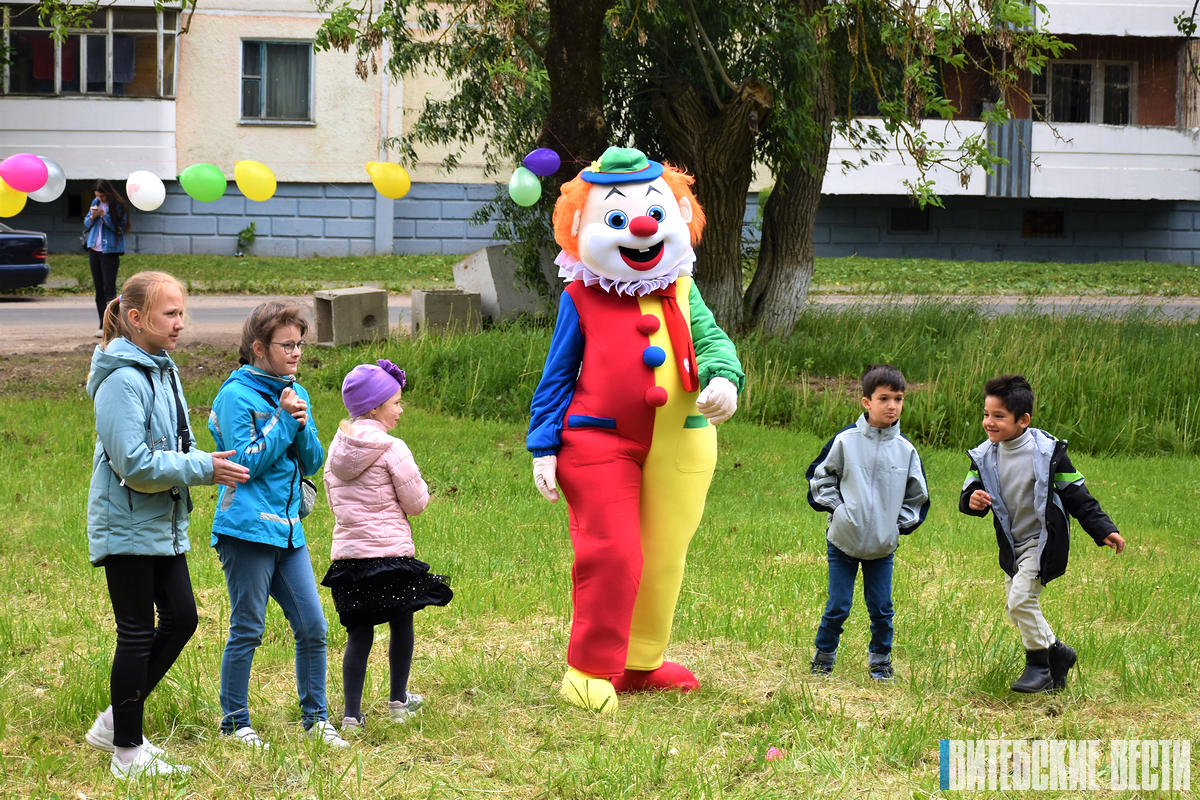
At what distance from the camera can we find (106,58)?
25047 mm

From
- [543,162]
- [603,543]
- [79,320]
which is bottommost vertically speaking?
[603,543]

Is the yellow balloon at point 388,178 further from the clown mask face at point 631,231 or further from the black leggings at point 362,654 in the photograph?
the black leggings at point 362,654

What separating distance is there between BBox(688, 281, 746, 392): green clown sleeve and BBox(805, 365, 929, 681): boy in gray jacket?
0.51 meters

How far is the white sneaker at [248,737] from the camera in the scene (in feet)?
13.9

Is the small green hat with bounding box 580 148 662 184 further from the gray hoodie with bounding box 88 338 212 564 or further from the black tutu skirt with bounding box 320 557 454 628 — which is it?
the gray hoodie with bounding box 88 338 212 564

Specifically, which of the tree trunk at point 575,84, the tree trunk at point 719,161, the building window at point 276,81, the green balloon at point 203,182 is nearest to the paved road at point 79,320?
the tree trunk at point 575,84

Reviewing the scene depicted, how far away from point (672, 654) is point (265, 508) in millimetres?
2151

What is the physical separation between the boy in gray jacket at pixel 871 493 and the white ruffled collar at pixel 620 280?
0.85 metres

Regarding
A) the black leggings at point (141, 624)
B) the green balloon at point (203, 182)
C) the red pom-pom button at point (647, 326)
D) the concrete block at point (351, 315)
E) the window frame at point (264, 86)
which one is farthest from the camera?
the window frame at point (264, 86)

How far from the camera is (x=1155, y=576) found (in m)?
6.90

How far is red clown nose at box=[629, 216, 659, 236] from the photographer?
479 cm

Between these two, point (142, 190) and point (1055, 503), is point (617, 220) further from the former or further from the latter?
point (142, 190)

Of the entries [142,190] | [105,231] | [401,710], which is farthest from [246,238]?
[401,710]

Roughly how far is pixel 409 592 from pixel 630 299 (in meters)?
1.43
